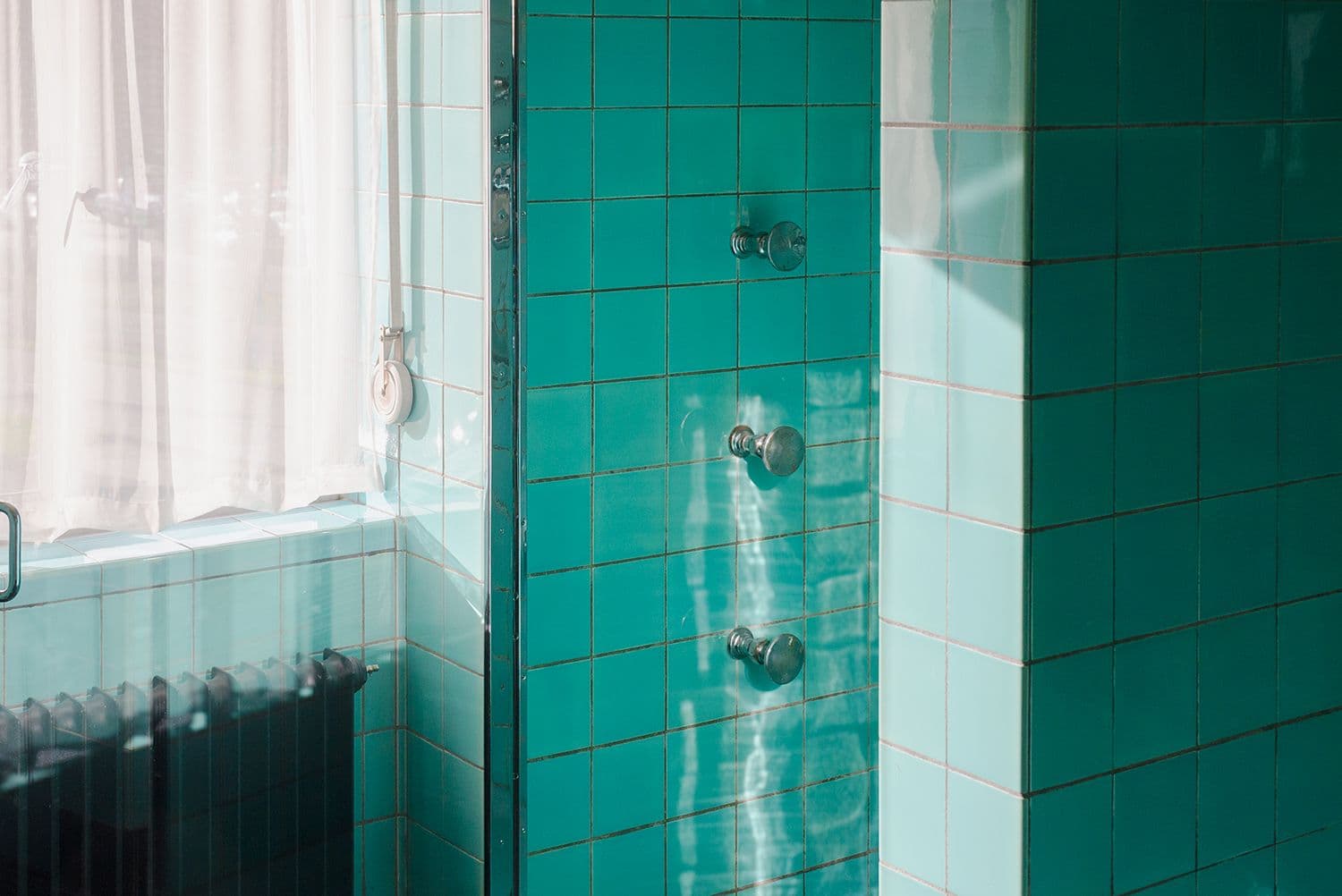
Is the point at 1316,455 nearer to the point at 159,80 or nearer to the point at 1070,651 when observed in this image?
the point at 1070,651

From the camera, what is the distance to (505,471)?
188 cm

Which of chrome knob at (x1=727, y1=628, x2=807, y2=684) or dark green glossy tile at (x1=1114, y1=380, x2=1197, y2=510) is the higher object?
dark green glossy tile at (x1=1114, y1=380, x2=1197, y2=510)

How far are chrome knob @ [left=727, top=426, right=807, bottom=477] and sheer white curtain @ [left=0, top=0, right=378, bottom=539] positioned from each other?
2.20 ft

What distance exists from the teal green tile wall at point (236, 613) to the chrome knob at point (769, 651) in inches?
24.8

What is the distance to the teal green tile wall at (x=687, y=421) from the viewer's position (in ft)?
7.13

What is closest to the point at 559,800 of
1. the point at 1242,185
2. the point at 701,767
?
the point at 701,767

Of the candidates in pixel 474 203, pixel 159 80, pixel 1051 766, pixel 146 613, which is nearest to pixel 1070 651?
pixel 1051 766

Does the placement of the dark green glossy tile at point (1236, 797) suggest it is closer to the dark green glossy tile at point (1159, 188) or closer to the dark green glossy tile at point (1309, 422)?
the dark green glossy tile at point (1309, 422)

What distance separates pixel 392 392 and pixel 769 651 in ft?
2.65

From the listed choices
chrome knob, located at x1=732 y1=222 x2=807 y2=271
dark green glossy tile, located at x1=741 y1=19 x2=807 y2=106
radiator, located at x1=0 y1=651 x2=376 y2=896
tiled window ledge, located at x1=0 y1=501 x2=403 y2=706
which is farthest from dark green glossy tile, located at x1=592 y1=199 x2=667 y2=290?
radiator, located at x1=0 y1=651 x2=376 y2=896

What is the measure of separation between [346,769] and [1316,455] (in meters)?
1.19

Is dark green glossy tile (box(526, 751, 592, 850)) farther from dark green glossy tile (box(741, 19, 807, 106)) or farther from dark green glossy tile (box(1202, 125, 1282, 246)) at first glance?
dark green glossy tile (box(1202, 125, 1282, 246))

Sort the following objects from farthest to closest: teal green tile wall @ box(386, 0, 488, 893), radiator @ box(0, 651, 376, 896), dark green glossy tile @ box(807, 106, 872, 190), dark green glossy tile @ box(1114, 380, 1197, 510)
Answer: dark green glossy tile @ box(807, 106, 872, 190)
teal green tile wall @ box(386, 0, 488, 893)
radiator @ box(0, 651, 376, 896)
dark green glossy tile @ box(1114, 380, 1197, 510)

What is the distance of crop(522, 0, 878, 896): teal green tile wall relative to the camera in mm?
2172
